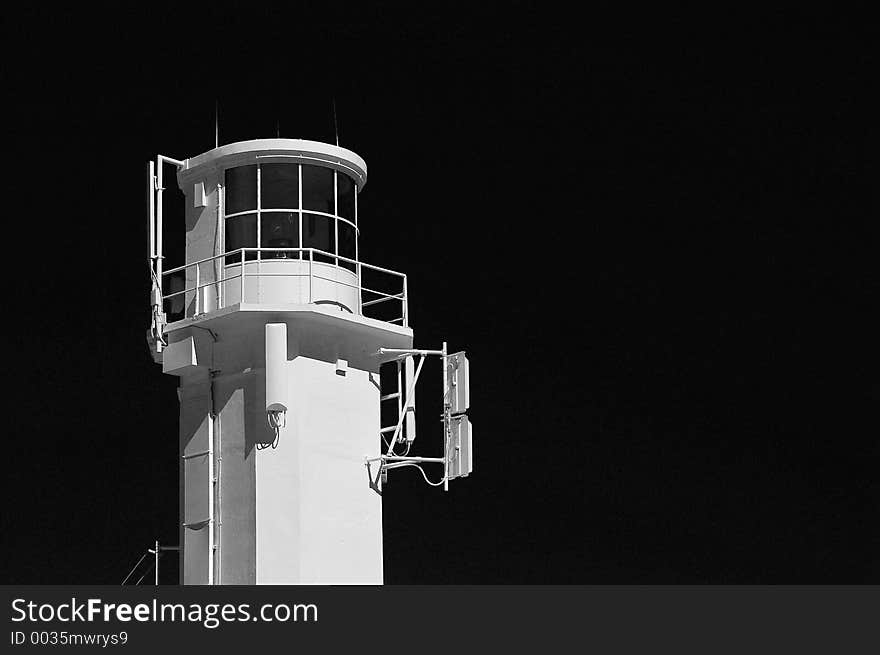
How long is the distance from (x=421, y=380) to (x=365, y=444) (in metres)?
14.4

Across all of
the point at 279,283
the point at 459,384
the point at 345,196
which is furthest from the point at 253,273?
the point at 459,384

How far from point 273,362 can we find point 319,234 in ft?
8.41

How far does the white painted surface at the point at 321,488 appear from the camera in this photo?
27578mm

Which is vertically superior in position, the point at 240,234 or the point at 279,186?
the point at 279,186

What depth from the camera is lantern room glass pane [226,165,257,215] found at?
2912cm

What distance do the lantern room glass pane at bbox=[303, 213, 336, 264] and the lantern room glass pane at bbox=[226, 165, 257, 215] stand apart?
89cm

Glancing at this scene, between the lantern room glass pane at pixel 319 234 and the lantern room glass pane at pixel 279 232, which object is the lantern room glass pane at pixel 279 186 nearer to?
the lantern room glass pane at pixel 279 232

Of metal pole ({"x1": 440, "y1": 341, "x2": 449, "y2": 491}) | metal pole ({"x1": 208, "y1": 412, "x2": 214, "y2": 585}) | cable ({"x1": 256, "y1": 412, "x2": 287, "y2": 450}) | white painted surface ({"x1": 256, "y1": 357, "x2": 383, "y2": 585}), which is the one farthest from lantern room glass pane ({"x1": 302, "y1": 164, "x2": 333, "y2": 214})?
metal pole ({"x1": 208, "y1": 412, "x2": 214, "y2": 585})

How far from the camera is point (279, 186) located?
1147 inches

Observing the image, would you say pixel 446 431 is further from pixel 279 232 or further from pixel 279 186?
pixel 279 186

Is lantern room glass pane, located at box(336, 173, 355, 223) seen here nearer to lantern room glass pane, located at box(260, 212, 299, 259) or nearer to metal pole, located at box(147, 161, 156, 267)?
lantern room glass pane, located at box(260, 212, 299, 259)

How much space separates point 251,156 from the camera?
2909 centimetres

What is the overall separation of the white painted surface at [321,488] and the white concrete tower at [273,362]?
0.02 m
